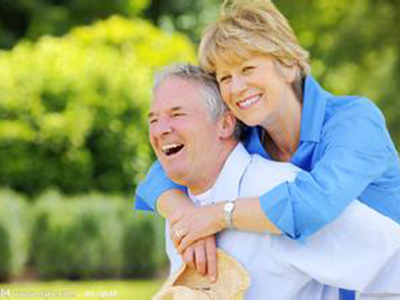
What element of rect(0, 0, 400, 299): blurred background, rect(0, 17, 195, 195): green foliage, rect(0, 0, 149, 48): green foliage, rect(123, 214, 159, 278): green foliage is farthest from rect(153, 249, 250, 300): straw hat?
rect(0, 0, 149, 48): green foliage

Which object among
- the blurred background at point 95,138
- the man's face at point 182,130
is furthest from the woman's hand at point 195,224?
the blurred background at point 95,138

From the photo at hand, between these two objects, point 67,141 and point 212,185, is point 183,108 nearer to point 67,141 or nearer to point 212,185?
point 212,185

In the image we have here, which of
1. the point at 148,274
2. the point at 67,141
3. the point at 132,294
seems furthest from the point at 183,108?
the point at 67,141

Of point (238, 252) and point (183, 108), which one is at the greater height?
point (183, 108)

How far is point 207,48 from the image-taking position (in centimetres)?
270

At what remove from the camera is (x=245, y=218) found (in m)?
2.45

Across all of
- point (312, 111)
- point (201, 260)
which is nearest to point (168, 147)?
point (201, 260)

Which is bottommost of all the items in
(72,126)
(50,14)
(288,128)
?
(72,126)

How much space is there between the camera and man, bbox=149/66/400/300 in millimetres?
2414

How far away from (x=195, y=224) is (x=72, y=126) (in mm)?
8505

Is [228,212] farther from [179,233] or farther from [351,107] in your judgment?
[351,107]

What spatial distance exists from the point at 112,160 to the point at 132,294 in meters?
2.70

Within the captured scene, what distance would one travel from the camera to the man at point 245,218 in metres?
2.41

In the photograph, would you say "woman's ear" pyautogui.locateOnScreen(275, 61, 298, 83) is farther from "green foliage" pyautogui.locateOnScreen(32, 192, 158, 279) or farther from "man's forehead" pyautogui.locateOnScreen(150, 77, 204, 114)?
"green foliage" pyautogui.locateOnScreen(32, 192, 158, 279)
